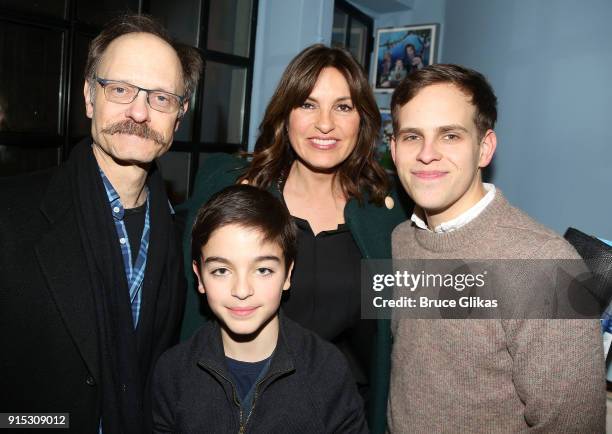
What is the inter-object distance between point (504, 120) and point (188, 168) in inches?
96.7

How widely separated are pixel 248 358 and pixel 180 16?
3.04 metres

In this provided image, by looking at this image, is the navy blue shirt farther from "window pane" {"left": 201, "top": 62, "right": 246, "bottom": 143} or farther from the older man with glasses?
"window pane" {"left": 201, "top": 62, "right": 246, "bottom": 143}

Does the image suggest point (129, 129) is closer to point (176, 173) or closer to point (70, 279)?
point (70, 279)

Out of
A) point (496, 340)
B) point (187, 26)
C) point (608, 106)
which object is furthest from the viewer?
point (187, 26)

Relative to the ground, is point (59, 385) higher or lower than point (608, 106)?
lower

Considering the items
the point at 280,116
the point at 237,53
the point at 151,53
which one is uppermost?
the point at 237,53

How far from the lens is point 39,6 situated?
282 centimetres

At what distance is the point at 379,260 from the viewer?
196 centimetres

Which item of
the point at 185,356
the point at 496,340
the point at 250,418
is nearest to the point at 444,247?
the point at 496,340

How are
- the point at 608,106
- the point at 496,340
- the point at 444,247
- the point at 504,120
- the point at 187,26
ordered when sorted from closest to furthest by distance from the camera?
the point at 496,340 < the point at 444,247 < the point at 608,106 < the point at 504,120 < the point at 187,26

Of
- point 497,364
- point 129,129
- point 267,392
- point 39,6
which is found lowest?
point 267,392

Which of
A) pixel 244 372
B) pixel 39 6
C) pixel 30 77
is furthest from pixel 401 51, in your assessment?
pixel 244 372

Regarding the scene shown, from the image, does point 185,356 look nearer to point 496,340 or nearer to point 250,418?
point 250,418

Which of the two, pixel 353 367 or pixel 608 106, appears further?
pixel 608 106
